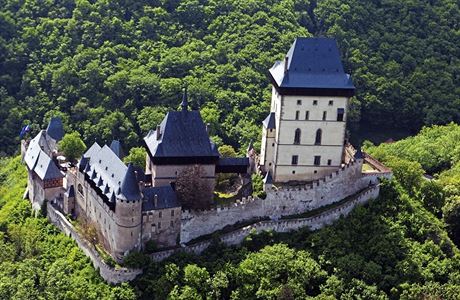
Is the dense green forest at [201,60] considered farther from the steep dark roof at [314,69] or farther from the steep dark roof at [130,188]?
the steep dark roof at [130,188]

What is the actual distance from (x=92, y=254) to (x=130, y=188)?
29.9 ft

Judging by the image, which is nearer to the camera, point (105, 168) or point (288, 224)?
point (105, 168)

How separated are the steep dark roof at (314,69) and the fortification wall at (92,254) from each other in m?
Answer: 21.8

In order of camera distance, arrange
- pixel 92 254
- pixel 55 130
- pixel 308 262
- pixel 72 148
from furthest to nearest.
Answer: pixel 55 130 → pixel 72 148 → pixel 92 254 → pixel 308 262

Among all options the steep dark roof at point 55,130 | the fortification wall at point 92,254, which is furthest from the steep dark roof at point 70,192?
the steep dark roof at point 55,130

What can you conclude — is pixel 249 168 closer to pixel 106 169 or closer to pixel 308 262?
pixel 308 262

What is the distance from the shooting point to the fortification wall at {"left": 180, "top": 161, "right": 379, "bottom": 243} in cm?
7831

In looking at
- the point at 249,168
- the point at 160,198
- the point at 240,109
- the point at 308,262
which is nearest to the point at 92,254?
the point at 160,198

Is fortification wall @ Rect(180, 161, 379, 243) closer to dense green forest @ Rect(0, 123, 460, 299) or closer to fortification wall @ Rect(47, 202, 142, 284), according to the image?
dense green forest @ Rect(0, 123, 460, 299)

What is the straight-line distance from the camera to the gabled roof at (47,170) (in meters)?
86.2

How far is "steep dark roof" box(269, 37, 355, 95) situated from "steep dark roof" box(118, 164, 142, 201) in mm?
16029

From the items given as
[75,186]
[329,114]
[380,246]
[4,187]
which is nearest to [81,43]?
[4,187]

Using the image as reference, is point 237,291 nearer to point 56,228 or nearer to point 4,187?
point 56,228

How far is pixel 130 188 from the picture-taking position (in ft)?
244
